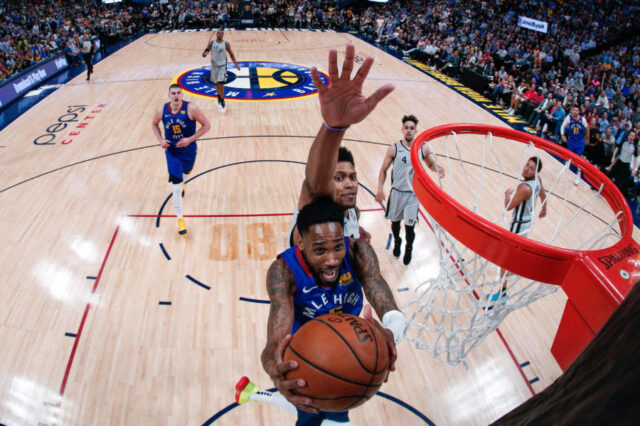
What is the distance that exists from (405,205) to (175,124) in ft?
10.1

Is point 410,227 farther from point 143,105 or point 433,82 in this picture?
point 433,82

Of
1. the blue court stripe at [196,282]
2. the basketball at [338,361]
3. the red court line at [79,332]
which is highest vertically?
the basketball at [338,361]

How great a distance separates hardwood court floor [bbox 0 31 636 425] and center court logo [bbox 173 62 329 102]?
8.25 feet

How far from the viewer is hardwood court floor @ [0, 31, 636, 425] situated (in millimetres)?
3391

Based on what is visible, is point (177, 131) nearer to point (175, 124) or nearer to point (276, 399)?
point (175, 124)

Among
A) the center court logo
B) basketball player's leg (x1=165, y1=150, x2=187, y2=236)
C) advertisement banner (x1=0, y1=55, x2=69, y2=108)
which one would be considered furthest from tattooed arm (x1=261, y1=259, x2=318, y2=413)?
advertisement banner (x1=0, y1=55, x2=69, y2=108)

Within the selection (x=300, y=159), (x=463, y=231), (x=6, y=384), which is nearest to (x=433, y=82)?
(x=300, y=159)

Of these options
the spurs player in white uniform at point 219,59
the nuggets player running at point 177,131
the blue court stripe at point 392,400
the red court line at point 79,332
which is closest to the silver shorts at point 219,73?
the spurs player in white uniform at point 219,59

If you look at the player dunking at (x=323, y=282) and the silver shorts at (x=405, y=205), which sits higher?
the player dunking at (x=323, y=282)

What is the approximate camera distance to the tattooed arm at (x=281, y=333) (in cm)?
164

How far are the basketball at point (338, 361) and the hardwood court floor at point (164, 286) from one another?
5.88 feet

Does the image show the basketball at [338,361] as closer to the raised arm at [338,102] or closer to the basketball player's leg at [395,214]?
the raised arm at [338,102]

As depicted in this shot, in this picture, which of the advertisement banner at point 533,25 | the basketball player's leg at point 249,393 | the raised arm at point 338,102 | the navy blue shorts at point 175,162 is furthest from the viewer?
the advertisement banner at point 533,25

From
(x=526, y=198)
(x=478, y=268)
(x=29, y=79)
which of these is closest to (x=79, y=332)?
(x=478, y=268)
